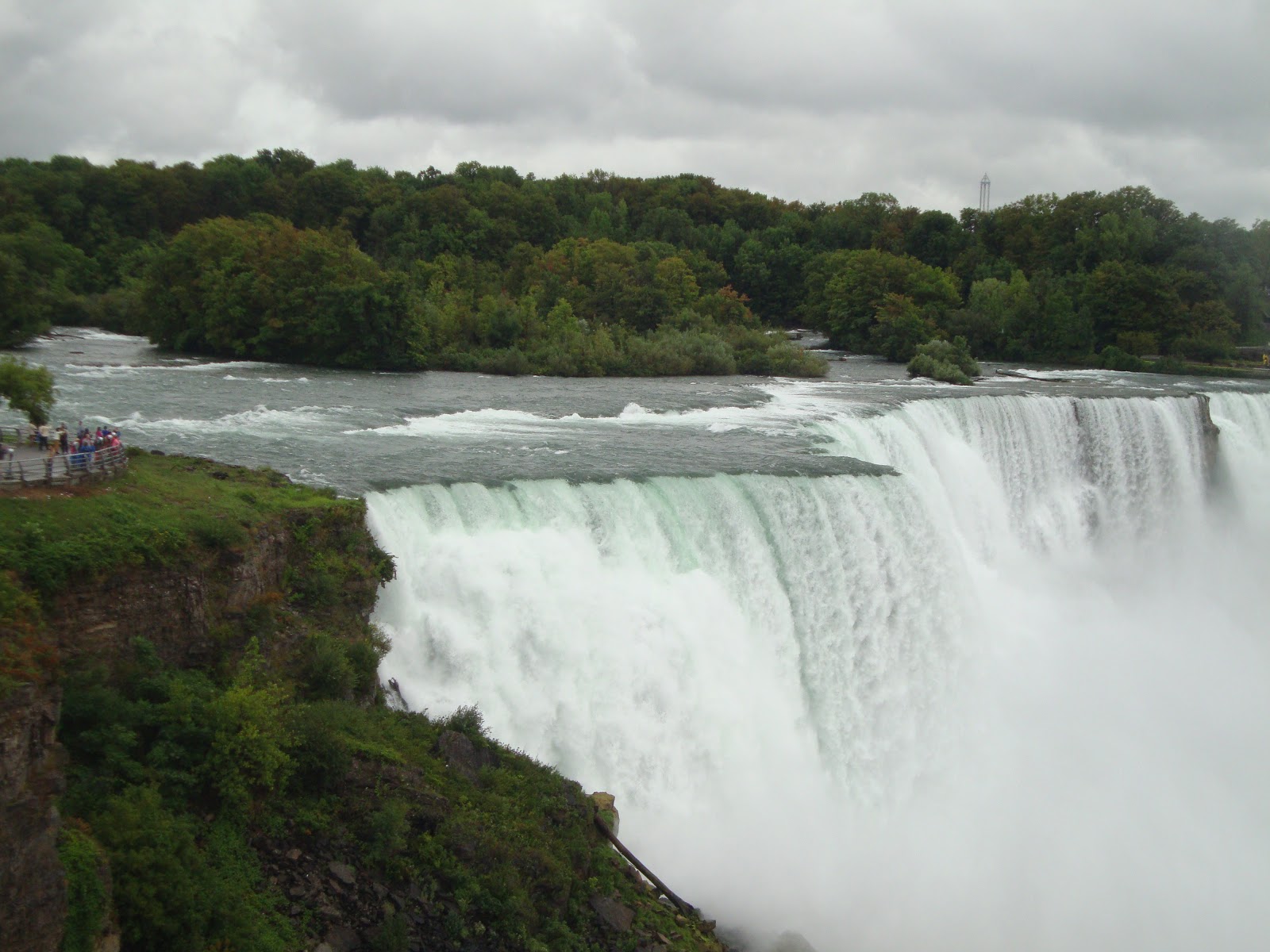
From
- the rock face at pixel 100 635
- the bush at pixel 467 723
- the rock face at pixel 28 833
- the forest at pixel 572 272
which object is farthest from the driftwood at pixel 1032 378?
the rock face at pixel 28 833

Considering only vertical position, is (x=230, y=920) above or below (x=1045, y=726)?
above

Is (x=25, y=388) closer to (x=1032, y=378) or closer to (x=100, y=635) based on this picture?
(x=100, y=635)

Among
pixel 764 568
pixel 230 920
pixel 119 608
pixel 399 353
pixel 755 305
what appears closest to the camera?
pixel 230 920

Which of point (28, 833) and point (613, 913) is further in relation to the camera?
point (613, 913)

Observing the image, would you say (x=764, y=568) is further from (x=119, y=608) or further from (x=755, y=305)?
(x=755, y=305)

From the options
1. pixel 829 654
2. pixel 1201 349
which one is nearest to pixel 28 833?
pixel 829 654

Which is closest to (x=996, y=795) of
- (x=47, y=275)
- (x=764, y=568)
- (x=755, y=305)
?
(x=764, y=568)

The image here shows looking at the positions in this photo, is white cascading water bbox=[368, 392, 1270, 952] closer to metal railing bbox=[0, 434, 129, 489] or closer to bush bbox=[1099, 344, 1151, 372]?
metal railing bbox=[0, 434, 129, 489]

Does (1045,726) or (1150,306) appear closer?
(1045,726)
